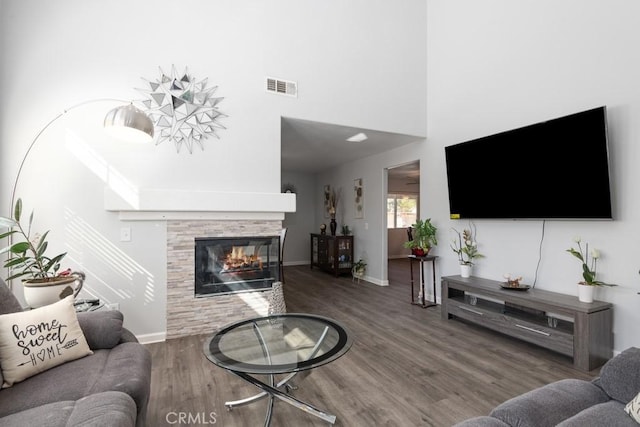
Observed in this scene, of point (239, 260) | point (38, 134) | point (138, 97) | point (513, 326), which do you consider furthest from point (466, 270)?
point (38, 134)

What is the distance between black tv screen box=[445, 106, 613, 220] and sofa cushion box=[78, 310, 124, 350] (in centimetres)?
370

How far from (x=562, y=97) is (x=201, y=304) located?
13.7 feet

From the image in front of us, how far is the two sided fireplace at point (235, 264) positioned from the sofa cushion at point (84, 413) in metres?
2.05

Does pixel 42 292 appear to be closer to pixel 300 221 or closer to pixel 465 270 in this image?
pixel 465 270

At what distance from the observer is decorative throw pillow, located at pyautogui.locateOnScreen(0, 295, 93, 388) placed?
156 centimetres

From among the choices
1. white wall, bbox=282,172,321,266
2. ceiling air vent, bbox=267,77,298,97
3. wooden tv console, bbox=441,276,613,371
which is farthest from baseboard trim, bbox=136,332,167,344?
white wall, bbox=282,172,321,266

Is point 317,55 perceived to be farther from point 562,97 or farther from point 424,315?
point 424,315

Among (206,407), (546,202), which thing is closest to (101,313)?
(206,407)

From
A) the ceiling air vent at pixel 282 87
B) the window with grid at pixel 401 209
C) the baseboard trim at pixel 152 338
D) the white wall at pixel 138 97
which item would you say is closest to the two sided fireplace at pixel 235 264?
the white wall at pixel 138 97

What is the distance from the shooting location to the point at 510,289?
132 inches

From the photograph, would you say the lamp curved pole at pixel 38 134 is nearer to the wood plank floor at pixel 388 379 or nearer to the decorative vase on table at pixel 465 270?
the wood plank floor at pixel 388 379

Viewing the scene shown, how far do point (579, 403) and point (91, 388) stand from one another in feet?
7.05

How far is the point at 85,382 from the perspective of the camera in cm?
154

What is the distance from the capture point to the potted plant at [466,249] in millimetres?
3997
